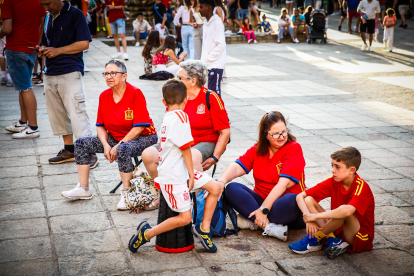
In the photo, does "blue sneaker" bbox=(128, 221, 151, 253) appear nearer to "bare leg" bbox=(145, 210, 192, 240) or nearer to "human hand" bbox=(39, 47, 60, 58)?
"bare leg" bbox=(145, 210, 192, 240)

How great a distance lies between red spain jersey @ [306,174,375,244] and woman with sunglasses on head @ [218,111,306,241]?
0.78ft

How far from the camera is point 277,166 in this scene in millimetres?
3797

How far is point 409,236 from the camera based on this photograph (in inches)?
145

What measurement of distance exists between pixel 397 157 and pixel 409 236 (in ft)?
7.25

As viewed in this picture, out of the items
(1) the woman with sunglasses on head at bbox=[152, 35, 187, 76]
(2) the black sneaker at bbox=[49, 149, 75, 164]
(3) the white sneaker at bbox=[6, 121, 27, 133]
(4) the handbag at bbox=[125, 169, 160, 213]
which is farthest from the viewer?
(1) the woman with sunglasses on head at bbox=[152, 35, 187, 76]

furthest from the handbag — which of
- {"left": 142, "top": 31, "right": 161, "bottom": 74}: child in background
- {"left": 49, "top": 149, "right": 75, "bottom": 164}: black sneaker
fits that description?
{"left": 142, "top": 31, "right": 161, "bottom": 74}: child in background

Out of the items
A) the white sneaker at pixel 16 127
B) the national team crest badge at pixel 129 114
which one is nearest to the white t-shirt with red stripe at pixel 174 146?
the national team crest badge at pixel 129 114

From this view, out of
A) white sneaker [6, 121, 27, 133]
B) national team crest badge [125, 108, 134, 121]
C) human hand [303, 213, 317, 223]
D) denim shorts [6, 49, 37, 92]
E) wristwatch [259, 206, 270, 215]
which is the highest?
denim shorts [6, 49, 37, 92]

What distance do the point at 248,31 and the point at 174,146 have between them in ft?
52.2

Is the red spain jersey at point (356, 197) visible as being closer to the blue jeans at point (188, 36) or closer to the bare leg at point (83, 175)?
the bare leg at point (83, 175)

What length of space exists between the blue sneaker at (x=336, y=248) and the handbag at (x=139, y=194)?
1.65 meters

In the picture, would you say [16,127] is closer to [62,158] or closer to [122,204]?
[62,158]

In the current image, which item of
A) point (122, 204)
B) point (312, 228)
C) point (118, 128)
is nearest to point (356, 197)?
point (312, 228)

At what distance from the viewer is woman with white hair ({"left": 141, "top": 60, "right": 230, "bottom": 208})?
4184 mm
